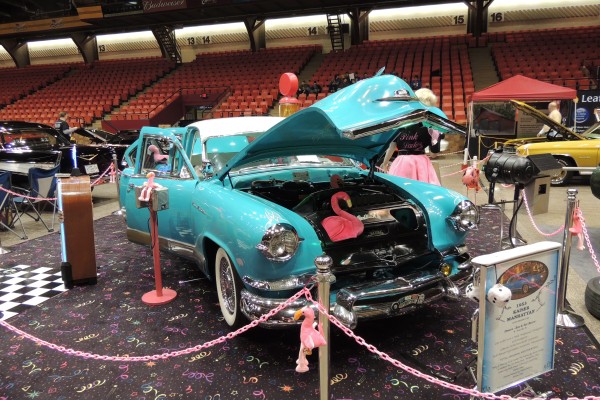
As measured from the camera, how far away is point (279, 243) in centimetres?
271

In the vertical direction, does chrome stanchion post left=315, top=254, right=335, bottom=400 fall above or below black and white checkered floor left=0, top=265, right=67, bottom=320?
above

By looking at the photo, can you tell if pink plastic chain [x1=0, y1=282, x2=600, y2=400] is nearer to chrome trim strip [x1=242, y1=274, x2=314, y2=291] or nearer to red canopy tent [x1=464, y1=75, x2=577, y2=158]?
chrome trim strip [x1=242, y1=274, x2=314, y2=291]

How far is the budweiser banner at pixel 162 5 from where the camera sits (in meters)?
18.8

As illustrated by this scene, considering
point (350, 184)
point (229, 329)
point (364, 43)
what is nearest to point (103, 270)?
point (229, 329)

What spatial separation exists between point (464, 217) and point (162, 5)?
19.2 metres

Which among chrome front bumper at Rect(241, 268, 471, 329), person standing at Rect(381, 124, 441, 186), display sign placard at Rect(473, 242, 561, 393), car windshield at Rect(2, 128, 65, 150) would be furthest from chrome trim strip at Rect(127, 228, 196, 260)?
car windshield at Rect(2, 128, 65, 150)

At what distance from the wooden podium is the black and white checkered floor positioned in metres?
0.22

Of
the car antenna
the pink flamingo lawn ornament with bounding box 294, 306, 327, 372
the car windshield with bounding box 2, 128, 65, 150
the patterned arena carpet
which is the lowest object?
the patterned arena carpet

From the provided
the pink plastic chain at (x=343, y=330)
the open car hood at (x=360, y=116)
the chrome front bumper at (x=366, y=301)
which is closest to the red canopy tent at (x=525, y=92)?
the open car hood at (x=360, y=116)

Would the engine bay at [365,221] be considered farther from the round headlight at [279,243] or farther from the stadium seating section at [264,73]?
the stadium seating section at [264,73]

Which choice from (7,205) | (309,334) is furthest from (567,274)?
(7,205)

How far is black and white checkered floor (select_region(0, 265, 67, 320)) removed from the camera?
3.85 metres

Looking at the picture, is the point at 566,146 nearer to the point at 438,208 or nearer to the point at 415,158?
the point at 415,158

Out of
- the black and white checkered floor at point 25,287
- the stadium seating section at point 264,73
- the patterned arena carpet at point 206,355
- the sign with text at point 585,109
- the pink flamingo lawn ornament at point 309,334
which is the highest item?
the stadium seating section at point 264,73
